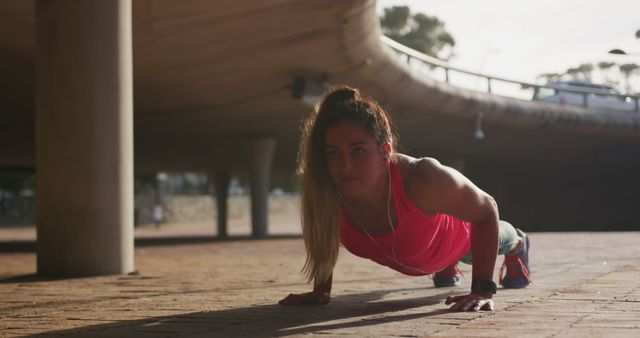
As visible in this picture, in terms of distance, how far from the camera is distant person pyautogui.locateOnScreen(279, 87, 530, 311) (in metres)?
4.60

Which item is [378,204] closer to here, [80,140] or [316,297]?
[316,297]

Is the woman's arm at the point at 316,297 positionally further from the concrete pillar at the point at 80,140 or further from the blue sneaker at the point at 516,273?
the concrete pillar at the point at 80,140

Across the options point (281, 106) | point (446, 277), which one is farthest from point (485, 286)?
point (281, 106)

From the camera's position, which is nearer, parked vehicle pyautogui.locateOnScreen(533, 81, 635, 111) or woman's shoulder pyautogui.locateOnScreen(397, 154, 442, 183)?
woman's shoulder pyautogui.locateOnScreen(397, 154, 442, 183)

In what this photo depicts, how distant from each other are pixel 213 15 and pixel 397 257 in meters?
9.84

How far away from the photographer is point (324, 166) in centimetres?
484

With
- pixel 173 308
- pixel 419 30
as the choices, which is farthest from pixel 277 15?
pixel 419 30

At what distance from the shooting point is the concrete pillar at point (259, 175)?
2622cm

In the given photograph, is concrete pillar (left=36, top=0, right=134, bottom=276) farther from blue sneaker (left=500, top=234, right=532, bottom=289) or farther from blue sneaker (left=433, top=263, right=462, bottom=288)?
blue sneaker (left=500, top=234, right=532, bottom=289)

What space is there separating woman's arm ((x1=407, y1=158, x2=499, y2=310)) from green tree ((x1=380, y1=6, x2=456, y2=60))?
6849cm

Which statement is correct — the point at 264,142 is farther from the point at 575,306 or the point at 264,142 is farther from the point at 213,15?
the point at 575,306

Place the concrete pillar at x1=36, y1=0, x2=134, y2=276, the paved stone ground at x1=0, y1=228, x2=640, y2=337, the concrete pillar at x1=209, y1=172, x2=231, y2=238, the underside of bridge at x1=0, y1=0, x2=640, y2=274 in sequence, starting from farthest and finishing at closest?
the concrete pillar at x1=209, y1=172, x2=231, y2=238
the underside of bridge at x1=0, y1=0, x2=640, y2=274
the concrete pillar at x1=36, y1=0, x2=134, y2=276
the paved stone ground at x1=0, y1=228, x2=640, y2=337

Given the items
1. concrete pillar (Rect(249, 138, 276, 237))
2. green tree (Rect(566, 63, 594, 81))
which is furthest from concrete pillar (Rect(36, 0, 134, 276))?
green tree (Rect(566, 63, 594, 81))

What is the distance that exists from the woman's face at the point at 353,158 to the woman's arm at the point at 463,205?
0.26 m
